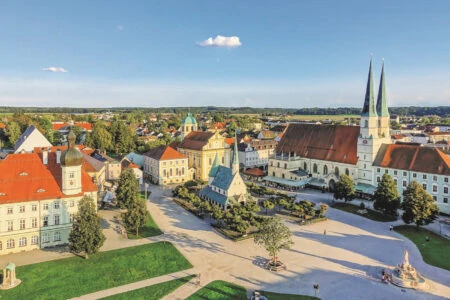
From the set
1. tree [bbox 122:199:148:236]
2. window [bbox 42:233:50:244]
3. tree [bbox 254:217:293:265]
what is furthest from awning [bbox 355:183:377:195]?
window [bbox 42:233:50:244]

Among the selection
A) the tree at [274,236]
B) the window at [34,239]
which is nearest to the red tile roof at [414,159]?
the tree at [274,236]

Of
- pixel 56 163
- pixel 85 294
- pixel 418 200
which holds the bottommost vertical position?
pixel 85 294

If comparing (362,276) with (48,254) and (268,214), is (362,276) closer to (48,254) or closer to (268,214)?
(268,214)

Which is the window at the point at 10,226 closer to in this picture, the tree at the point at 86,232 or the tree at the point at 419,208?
the tree at the point at 86,232

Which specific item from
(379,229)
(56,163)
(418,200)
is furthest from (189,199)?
(418,200)

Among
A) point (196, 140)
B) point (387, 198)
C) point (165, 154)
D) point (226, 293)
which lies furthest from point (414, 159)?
point (165, 154)

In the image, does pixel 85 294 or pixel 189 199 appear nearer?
pixel 85 294
